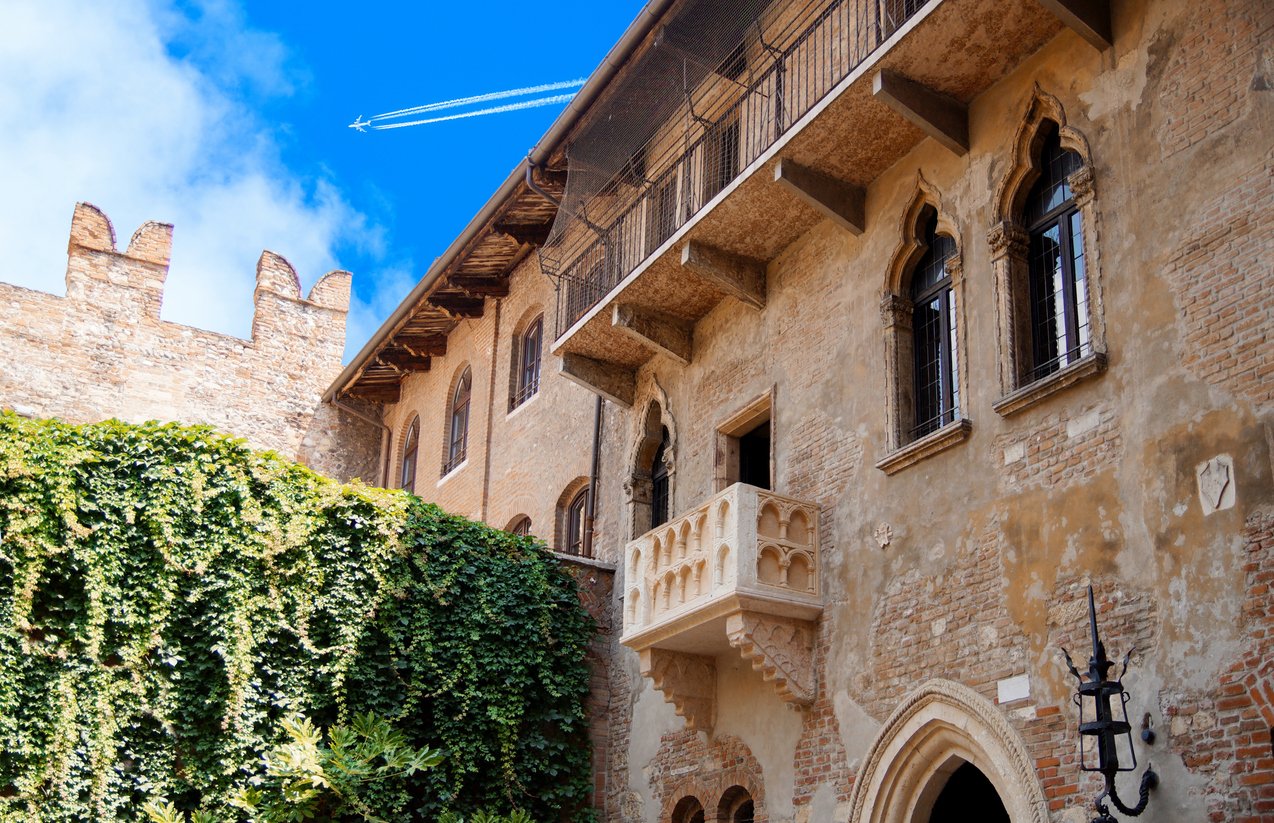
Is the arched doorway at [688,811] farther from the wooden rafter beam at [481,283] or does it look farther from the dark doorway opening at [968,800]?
the wooden rafter beam at [481,283]

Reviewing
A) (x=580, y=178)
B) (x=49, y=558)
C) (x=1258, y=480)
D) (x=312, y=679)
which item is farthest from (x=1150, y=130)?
(x=49, y=558)

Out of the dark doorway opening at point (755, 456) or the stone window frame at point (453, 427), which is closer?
the dark doorway opening at point (755, 456)

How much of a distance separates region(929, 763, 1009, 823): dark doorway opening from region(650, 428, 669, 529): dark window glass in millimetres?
4722

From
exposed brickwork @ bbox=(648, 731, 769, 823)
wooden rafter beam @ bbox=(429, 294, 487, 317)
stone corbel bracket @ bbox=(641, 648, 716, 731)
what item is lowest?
exposed brickwork @ bbox=(648, 731, 769, 823)

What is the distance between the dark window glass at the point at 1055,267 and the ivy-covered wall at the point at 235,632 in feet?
20.7

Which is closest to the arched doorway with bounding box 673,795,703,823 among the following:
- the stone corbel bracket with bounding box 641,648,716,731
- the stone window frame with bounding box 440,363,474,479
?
the stone corbel bracket with bounding box 641,648,716,731

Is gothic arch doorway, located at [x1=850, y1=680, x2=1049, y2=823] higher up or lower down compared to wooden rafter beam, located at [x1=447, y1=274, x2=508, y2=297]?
lower down

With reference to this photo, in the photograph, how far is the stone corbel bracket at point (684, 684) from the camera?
12.1 metres

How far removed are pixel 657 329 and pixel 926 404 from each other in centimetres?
369

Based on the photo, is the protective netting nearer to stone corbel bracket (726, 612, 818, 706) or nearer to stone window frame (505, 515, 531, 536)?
stone window frame (505, 515, 531, 536)

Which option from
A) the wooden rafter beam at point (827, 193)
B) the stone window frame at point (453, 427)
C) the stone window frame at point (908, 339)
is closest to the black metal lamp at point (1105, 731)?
the stone window frame at point (908, 339)

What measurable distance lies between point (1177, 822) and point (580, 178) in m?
9.36

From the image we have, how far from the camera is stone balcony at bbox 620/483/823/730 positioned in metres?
10.8

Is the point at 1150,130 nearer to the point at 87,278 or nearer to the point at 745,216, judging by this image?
the point at 745,216
